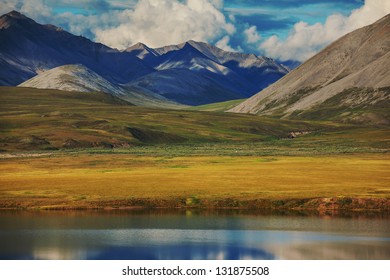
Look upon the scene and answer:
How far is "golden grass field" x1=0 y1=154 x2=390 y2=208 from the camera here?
88.5 m

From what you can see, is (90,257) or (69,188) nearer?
(90,257)

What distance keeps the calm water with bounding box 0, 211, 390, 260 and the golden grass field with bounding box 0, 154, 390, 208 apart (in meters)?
6.74

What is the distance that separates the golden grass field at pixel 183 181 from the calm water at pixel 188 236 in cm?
674

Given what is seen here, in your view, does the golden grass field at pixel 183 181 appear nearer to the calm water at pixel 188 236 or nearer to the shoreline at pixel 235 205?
the shoreline at pixel 235 205

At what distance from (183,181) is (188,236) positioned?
35780 mm

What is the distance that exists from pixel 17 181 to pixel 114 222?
1372 inches

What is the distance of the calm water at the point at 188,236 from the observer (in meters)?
61.4

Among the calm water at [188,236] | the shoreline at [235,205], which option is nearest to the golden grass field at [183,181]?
the shoreline at [235,205]

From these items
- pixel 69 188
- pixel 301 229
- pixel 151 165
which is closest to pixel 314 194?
pixel 301 229

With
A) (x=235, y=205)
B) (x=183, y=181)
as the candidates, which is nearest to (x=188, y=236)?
(x=235, y=205)

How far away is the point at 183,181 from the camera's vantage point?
10406 cm
